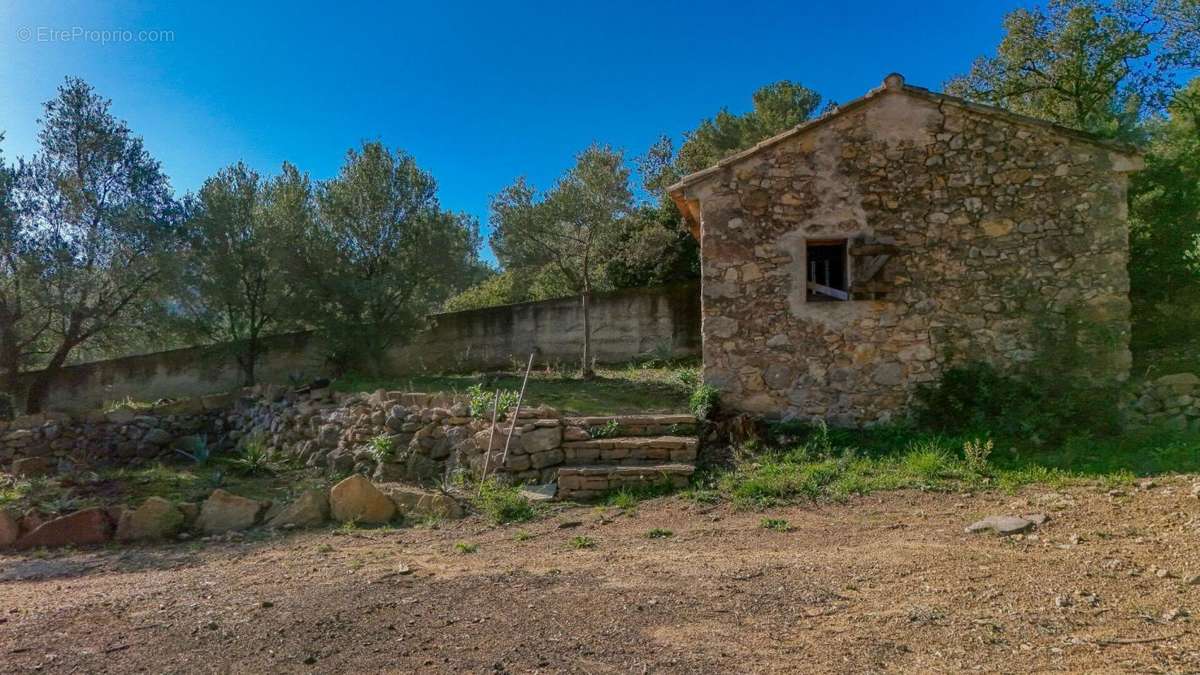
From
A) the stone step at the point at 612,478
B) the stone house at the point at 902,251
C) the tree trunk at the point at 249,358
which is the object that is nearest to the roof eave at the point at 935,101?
the stone house at the point at 902,251

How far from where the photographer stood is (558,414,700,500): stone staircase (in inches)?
283

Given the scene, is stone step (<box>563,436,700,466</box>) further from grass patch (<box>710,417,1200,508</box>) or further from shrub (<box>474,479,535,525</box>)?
shrub (<box>474,479,535,525</box>)

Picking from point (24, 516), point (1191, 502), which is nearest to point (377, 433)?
point (24, 516)

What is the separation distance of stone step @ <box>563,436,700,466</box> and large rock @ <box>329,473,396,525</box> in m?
2.16

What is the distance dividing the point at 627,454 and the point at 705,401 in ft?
4.46

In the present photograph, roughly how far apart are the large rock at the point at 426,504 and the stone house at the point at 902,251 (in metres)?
3.74

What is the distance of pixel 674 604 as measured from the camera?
3.87 metres

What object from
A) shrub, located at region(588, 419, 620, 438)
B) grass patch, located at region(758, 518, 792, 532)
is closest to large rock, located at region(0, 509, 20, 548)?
shrub, located at region(588, 419, 620, 438)

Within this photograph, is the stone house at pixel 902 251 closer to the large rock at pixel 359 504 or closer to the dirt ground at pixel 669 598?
the dirt ground at pixel 669 598

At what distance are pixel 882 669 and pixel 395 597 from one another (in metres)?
2.87

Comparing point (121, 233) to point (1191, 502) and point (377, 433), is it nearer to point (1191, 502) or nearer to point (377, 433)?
point (377, 433)

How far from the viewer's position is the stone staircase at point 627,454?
7180 millimetres

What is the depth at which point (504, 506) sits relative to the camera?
6.62 meters

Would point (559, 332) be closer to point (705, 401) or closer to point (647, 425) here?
point (705, 401)
